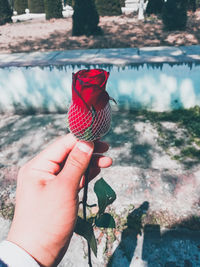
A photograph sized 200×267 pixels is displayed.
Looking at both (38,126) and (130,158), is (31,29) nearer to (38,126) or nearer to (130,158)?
(38,126)

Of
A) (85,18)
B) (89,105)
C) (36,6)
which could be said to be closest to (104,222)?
(89,105)

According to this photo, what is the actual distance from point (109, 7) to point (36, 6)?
29.7 ft

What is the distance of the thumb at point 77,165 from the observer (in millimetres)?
1112

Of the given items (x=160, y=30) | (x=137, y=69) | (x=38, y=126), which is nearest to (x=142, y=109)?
(x=137, y=69)

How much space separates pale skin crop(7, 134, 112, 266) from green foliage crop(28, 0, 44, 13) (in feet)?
64.9

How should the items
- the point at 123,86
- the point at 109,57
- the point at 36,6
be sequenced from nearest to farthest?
1. the point at 123,86
2. the point at 109,57
3. the point at 36,6

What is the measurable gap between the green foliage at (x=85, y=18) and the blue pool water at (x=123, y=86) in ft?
12.6

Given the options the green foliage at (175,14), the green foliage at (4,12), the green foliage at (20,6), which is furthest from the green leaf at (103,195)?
the green foliage at (20,6)

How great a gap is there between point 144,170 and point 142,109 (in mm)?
2133

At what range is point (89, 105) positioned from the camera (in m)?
1.04

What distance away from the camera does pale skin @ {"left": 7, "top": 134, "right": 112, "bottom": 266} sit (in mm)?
1039

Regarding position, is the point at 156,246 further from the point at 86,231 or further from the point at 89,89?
the point at 89,89

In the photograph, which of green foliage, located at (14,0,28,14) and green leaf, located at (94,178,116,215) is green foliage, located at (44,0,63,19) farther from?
green leaf, located at (94,178,116,215)

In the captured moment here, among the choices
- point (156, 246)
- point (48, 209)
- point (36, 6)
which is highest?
point (36, 6)
